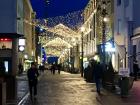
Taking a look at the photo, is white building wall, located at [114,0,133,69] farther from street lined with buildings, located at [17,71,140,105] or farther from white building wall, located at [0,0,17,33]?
street lined with buildings, located at [17,71,140,105]

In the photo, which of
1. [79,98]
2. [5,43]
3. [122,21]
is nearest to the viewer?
[79,98]

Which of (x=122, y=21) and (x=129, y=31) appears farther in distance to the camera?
(x=122, y=21)

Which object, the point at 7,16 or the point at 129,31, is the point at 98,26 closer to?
the point at 7,16

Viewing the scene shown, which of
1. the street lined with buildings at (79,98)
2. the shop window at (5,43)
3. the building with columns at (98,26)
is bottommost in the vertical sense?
the street lined with buildings at (79,98)

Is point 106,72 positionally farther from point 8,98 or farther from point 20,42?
point 20,42

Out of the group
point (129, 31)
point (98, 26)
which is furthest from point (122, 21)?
point (98, 26)

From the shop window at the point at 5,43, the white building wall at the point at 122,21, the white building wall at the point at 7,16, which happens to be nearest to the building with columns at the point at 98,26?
the white building wall at the point at 122,21

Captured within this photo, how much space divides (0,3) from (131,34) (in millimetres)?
27940

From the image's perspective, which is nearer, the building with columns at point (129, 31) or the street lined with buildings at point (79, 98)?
the street lined with buildings at point (79, 98)

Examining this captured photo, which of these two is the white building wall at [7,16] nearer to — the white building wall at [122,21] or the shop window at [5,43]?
the shop window at [5,43]

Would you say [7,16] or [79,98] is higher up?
[7,16]

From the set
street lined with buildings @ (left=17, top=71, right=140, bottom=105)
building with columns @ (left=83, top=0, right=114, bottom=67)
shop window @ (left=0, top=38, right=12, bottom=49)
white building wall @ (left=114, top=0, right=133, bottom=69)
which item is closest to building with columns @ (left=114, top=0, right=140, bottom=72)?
white building wall @ (left=114, top=0, right=133, bottom=69)

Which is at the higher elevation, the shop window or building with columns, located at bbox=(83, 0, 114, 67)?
building with columns, located at bbox=(83, 0, 114, 67)

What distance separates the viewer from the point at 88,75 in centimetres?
5128
